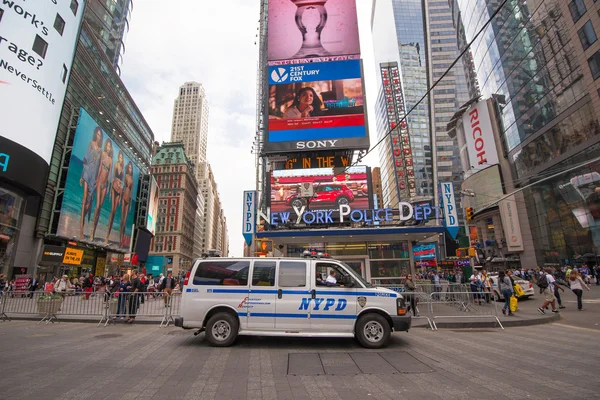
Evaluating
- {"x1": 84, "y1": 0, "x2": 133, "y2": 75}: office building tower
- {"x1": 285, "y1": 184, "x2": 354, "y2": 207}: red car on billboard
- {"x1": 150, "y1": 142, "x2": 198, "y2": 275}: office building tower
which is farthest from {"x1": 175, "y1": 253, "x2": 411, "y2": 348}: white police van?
{"x1": 150, "y1": 142, "x2": 198, "y2": 275}: office building tower

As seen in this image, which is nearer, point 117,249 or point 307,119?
point 307,119

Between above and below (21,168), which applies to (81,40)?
above

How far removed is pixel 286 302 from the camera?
807 centimetres

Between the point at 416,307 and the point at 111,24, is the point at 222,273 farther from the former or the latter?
the point at 111,24

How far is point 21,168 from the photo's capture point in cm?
2575

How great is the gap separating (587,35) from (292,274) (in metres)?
40.4

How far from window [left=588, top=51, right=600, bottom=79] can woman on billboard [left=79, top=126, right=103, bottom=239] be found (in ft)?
178

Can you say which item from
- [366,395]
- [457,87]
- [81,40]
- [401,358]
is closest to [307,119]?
[401,358]

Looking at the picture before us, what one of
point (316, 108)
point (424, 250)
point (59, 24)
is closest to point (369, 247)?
point (316, 108)

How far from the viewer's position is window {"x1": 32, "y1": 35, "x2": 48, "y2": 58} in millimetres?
25706

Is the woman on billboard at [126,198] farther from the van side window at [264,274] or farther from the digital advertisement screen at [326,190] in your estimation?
the van side window at [264,274]

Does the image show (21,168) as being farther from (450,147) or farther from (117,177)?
(450,147)

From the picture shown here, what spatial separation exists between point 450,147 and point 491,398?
93719 mm

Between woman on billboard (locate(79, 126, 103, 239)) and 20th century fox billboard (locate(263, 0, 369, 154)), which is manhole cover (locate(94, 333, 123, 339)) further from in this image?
woman on billboard (locate(79, 126, 103, 239))
